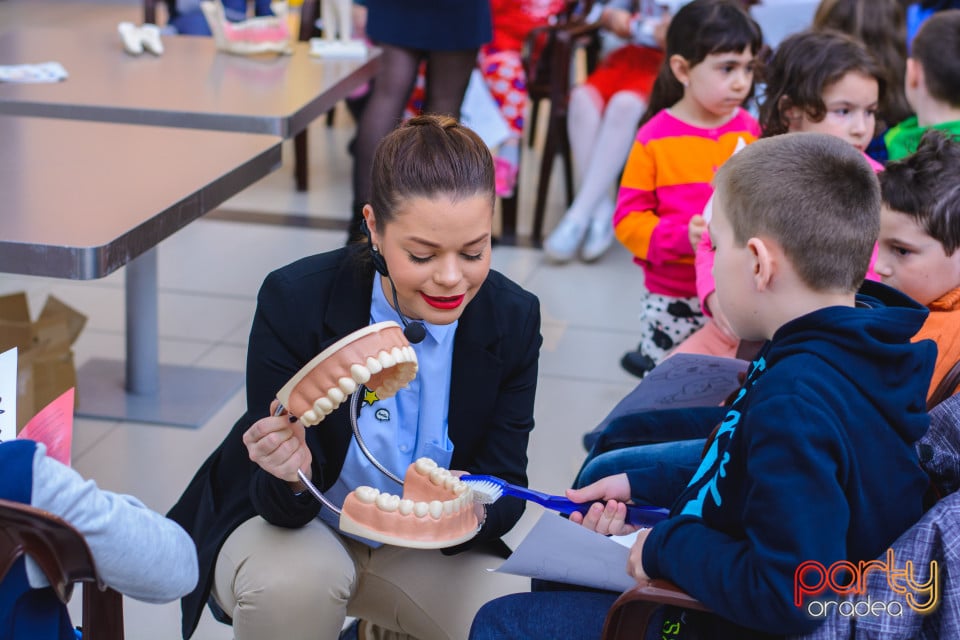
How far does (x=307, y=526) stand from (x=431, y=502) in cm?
30

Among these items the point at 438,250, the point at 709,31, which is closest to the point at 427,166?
the point at 438,250

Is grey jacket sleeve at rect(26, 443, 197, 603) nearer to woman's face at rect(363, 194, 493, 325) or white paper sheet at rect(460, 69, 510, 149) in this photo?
woman's face at rect(363, 194, 493, 325)

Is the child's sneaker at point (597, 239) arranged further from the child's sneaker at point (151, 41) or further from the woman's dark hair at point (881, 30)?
the child's sneaker at point (151, 41)

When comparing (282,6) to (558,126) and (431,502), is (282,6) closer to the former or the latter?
(558,126)

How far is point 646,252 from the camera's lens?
2.63 meters

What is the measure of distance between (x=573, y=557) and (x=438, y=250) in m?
0.44

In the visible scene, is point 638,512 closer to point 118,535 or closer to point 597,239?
point 118,535

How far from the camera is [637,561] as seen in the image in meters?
1.35

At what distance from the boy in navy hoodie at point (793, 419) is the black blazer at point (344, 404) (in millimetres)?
296

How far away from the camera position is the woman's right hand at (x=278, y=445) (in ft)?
4.52

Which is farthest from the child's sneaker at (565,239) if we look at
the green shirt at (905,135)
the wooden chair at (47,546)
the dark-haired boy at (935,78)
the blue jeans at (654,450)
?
the wooden chair at (47,546)

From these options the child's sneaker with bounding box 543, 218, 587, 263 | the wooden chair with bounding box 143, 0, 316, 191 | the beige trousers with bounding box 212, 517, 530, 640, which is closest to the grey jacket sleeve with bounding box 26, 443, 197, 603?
the beige trousers with bounding box 212, 517, 530, 640

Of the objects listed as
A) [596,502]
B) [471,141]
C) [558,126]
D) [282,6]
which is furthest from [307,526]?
[558,126]

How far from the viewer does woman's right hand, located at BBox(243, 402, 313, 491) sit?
1377 mm
